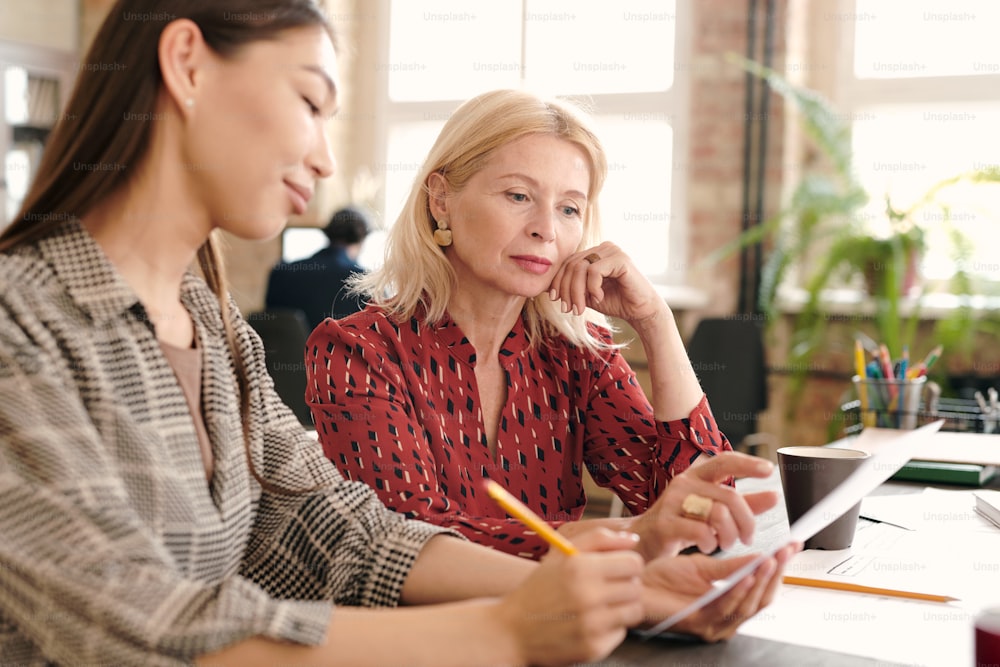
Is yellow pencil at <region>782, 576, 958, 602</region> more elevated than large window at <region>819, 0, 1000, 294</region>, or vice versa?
large window at <region>819, 0, 1000, 294</region>

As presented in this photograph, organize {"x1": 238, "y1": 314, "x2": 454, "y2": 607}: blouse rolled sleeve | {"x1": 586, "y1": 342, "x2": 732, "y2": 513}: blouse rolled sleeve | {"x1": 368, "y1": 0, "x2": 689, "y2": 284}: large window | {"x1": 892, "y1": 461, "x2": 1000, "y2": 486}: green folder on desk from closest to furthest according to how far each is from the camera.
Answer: {"x1": 238, "y1": 314, "x2": 454, "y2": 607}: blouse rolled sleeve < {"x1": 586, "y1": 342, "x2": 732, "y2": 513}: blouse rolled sleeve < {"x1": 892, "y1": 461, "x2": 1000, "y2": 486}: green folder on desk < {"x1": 368, "y1": 0, "x2": 689, "y2": 284}: large window

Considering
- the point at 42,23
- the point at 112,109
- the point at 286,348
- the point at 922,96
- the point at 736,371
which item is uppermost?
the point at 42,23

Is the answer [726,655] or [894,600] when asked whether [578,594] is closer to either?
[726,655]

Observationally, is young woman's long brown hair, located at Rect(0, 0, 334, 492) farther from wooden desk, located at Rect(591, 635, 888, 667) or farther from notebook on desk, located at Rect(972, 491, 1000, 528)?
notebook on desk, located at Rect(972, 491, 1000, 528)

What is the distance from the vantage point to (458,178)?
1591 mm

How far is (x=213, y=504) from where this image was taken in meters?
0.92

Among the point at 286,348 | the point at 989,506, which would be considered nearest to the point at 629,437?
the point at 989,506

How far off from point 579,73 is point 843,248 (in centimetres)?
180

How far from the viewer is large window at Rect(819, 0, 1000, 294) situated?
417cm

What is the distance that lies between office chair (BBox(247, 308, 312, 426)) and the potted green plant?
5.97 feet

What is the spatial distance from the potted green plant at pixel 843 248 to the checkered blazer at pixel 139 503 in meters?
3.17

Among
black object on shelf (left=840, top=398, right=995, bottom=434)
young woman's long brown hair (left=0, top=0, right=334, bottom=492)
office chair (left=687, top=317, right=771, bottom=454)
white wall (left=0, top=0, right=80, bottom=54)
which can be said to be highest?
white wall (left=0, top=0, right=80, bottom=54)

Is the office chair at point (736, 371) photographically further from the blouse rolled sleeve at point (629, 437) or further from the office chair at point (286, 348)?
the blouse rolled sleeve at point (629, 437)

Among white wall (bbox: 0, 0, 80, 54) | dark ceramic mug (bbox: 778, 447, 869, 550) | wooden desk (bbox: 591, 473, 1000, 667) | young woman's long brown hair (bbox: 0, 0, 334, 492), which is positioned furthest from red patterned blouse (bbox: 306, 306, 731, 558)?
white wall (bbox: 0, 0, 80, 54)
